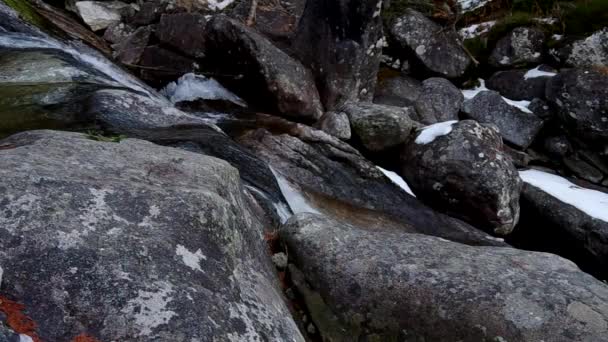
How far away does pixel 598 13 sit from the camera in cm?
1695

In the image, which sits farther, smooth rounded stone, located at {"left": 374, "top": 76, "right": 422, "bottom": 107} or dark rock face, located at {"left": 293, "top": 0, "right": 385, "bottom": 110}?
smooth rounded stone, located at {"left": 374, "top": 76, "right": 422, "bottom": 107}

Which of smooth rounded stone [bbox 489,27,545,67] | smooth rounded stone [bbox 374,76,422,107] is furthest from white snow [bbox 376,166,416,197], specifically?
smooth rounded stone [bbox 489,27,545,67]

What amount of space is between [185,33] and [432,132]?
20.5ft

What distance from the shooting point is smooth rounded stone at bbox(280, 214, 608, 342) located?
4172 mm

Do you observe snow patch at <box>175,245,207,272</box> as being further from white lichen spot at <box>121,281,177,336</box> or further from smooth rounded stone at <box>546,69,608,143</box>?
smooth rounded stone at <box>546,69,608,143</box>

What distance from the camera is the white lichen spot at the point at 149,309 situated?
9.25 ft

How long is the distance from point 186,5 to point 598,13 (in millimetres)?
13241

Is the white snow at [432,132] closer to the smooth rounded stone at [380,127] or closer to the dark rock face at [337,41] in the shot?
the smooth rounded stone at [380,127]

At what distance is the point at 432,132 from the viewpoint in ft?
34.4

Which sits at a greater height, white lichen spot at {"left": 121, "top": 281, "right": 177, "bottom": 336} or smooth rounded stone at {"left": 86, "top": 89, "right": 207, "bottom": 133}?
white lichen spot at {"left": 121, "top": 281, "right": 177, "bottom": 336}

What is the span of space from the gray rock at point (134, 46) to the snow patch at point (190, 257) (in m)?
10.2

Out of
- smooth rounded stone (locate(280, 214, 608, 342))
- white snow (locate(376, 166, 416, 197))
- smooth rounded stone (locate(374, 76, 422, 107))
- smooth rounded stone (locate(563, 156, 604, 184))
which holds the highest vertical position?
smooth rounded stone (locate(280, 214, 608, 342))

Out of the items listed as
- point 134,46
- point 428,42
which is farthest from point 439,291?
point 428,42

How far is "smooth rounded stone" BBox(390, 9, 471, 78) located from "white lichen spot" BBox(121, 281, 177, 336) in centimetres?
1492
